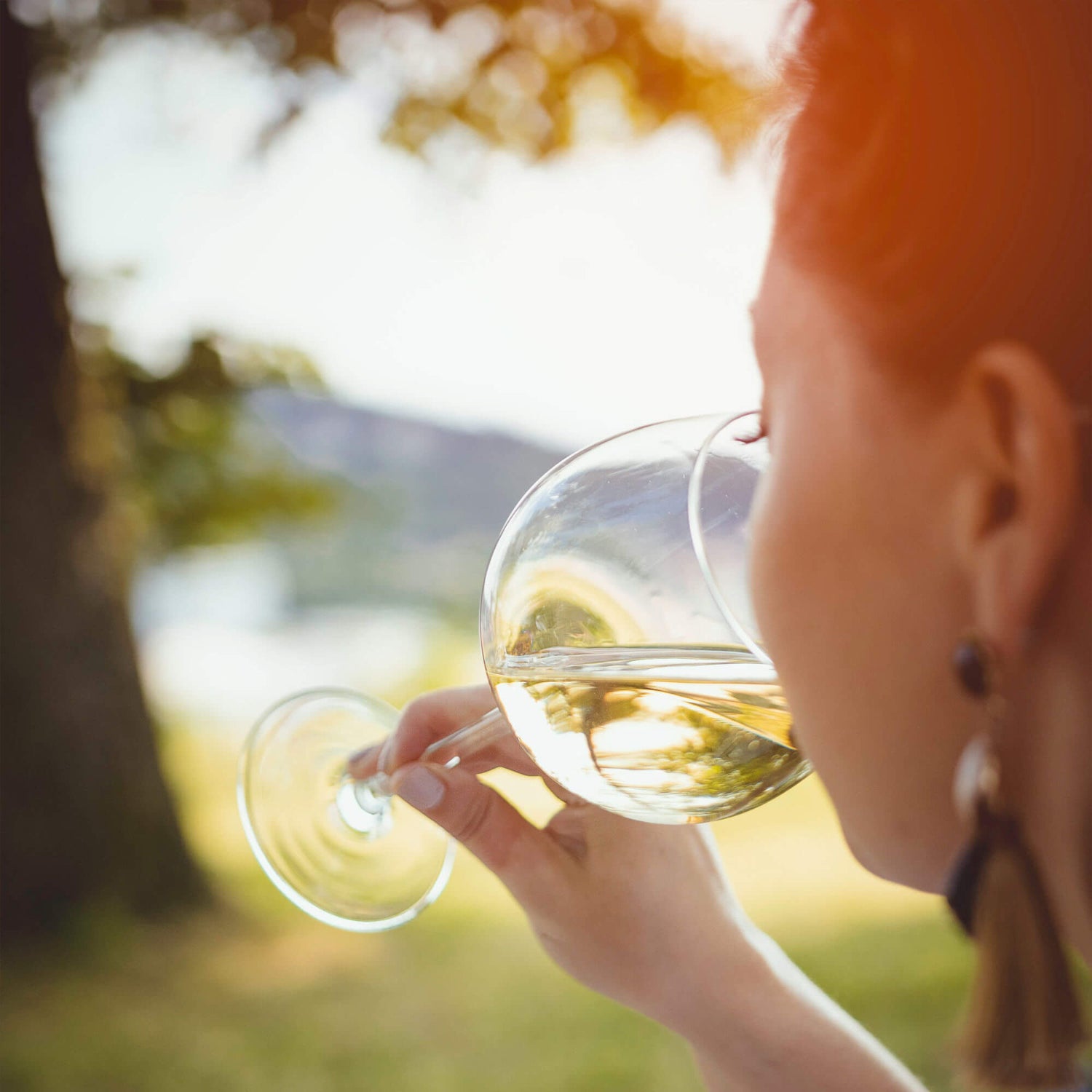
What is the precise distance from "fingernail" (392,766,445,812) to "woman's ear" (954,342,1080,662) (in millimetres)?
341

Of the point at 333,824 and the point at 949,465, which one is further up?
the point at 949,465

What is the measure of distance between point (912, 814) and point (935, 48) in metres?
0.28

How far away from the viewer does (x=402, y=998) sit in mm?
2166

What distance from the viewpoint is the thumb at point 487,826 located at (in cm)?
61

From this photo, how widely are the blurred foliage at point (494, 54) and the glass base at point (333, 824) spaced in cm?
161

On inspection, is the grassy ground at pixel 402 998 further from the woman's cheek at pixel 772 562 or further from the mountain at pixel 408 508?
the woman's cheek at pixel 772 562

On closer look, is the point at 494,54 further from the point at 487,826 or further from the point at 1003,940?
the point at 1003,940

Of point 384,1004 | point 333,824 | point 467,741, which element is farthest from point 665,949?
point 384,1004

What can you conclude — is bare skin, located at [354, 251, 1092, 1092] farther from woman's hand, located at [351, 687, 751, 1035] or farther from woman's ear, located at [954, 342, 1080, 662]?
woman's hand, located at [351, 687, 751, 1035]

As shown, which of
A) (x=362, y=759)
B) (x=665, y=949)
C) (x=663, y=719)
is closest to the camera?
(x=663, y=719)

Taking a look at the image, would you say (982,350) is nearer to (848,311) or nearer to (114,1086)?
(848,311)

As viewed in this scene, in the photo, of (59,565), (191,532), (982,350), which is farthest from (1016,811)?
(191,532)

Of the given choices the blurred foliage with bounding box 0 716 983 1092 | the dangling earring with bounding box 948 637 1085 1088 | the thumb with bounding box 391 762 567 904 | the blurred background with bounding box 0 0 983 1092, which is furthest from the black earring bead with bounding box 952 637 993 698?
the blurred foliage with bounding box 0 716 983 1092

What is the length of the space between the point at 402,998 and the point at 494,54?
75.1 inches
